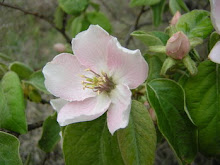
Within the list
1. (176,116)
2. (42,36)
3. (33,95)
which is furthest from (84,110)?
(42,36)

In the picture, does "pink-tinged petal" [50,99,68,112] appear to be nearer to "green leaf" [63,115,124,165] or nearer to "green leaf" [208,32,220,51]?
"green leaf" [63,115,124,165]

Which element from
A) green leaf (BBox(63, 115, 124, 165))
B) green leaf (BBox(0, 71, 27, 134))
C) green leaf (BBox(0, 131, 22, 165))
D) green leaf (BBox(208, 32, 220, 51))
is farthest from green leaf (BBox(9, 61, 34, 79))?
green leaf (BBox(208, 32, 220, 51))

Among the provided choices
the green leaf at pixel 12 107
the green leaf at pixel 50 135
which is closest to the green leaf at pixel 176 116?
the green leaf at pixel 12 107

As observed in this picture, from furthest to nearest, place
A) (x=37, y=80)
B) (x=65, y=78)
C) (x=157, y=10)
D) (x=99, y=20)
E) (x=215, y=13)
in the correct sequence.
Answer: (x=99, y=20), (x=157, y=10), (x=37, y=80), (x=65, y=78), (x=215, y=13)

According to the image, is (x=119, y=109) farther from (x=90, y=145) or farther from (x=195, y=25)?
(x=195, y=25)

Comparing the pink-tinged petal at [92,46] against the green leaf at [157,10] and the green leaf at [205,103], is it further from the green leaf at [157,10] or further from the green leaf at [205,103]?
the green leaf at [157,10]

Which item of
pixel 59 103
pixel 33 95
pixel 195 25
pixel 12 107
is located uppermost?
pixel 195 25

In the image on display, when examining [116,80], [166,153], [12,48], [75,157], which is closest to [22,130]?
[75,157]
